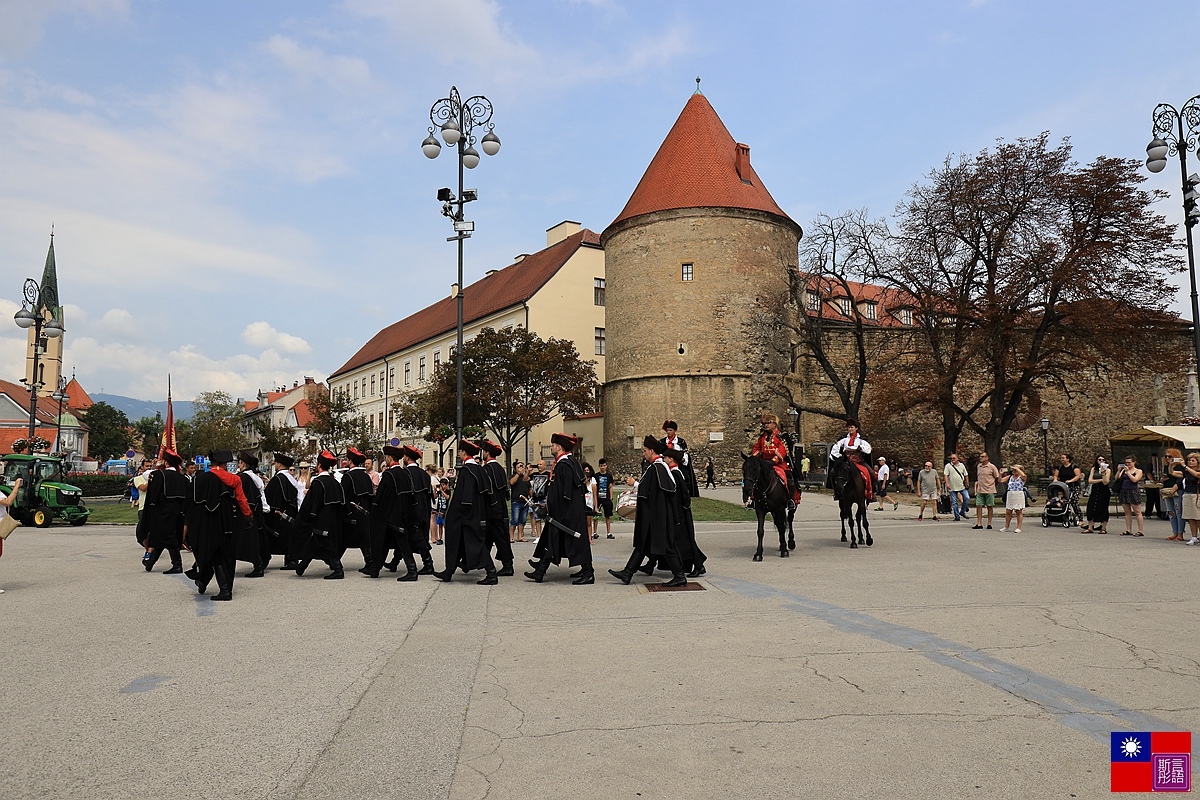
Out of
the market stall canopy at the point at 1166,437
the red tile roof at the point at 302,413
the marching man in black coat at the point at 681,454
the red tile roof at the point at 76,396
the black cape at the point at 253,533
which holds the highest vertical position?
the red tile roof at the point at 76,396

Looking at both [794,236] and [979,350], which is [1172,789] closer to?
[979,350]

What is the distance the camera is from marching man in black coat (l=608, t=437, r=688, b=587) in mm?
11064

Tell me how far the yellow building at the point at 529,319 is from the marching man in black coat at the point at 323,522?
115ft

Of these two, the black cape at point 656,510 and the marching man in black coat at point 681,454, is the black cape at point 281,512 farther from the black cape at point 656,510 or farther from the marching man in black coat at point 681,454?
the marching man in black coat at point 681,454

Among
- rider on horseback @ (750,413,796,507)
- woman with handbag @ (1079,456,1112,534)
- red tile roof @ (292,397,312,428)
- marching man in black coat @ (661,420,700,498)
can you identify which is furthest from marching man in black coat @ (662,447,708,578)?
red tile roof @ (292,397,312,428)

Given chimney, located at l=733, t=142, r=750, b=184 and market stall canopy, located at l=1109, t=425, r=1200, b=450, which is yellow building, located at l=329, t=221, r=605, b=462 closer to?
chimney, located at l=733, t=142, r=750, b=184

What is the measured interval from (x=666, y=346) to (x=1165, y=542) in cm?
2836

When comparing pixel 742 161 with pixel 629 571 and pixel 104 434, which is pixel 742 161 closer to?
pixel 629 571

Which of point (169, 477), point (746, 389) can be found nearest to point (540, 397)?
A: point (746, 389)

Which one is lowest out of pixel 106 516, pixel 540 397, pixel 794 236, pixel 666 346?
pixel 106 516

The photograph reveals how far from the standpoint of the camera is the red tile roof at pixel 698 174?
143 ft

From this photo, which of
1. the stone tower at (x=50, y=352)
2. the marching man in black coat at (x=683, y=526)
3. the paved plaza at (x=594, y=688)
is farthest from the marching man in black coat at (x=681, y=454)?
the stone tower at (x=50, y=352)

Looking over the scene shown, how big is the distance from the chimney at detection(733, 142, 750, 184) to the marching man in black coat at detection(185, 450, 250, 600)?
38.8 m

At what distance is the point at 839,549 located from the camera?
15781mm
